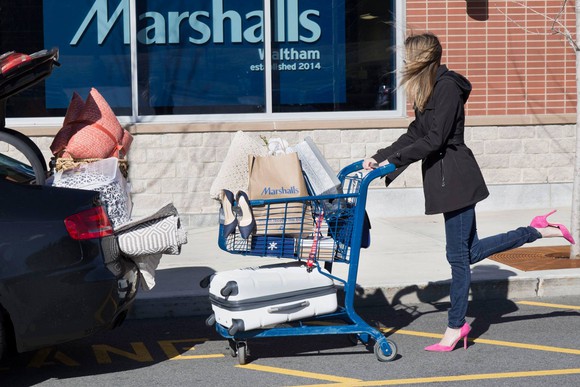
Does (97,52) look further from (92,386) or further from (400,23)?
(92,386)

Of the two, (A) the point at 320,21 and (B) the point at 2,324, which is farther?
(A) the point at 320,21

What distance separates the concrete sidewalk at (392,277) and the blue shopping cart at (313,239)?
1.48 metres

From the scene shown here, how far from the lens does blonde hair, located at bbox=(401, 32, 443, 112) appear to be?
616 centimetres

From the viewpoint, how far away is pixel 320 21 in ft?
39.0

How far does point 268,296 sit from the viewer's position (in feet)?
19.6

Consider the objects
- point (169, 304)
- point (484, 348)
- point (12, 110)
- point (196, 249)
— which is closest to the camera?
point (484, 348)

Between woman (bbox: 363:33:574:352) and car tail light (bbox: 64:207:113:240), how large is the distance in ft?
5.51

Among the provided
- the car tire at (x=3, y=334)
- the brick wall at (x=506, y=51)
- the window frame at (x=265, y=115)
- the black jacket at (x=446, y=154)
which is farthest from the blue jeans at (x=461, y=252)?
the brick wall at (x=506, y=51)

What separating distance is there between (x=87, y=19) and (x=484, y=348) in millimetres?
6976

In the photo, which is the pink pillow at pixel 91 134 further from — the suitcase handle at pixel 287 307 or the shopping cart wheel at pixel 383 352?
the shopping cart wheel at pixel 383 352

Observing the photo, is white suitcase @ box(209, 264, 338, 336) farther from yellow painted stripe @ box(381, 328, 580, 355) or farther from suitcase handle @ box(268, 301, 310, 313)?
yellow painted stripe @ box(381, 328, 580, 355)

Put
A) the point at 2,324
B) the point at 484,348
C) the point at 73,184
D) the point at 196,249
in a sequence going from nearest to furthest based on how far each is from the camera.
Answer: the point at 2,324 → the point at 73,184 → the point at 484,348 → the point at 196,249

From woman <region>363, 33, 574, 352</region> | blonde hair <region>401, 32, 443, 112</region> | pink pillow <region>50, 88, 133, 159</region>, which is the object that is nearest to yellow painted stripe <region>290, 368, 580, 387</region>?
woman <region>363, 33, 574, 352</region>

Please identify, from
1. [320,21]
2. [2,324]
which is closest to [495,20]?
[320,21]
